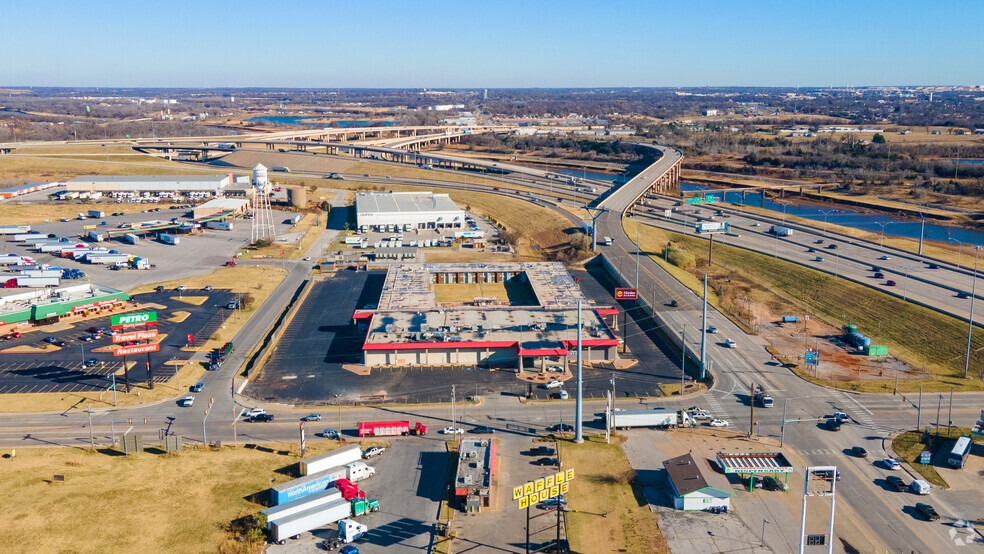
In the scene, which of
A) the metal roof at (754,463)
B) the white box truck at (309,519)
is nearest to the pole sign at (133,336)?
the white box truck at (309,519)

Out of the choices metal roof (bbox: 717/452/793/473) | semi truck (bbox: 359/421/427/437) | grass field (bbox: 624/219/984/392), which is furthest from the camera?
grass field (bbox: 624/219/984/392)

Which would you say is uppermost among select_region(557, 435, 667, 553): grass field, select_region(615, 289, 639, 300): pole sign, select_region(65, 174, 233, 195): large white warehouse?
select_region(65, 174, 233, 195): large white warehouse

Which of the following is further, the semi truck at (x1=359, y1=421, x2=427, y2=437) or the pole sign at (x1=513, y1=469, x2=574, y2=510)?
the semi truck at (x1=359, y1=421, x2=427, y2=437)

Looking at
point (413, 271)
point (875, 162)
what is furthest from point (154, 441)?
point (875, 162)

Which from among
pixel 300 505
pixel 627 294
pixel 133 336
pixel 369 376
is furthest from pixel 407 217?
pixel 300 505

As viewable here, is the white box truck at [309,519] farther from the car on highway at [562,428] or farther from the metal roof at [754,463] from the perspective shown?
the metal roof at [754,463]

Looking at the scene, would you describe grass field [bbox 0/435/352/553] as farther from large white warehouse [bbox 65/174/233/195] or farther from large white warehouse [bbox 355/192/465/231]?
large white warehouse [bbox 65/174/233/195]

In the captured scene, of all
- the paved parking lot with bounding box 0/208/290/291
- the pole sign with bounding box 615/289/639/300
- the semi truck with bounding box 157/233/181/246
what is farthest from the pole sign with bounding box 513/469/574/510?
the semi truck with bounding box 157/233/181/246
